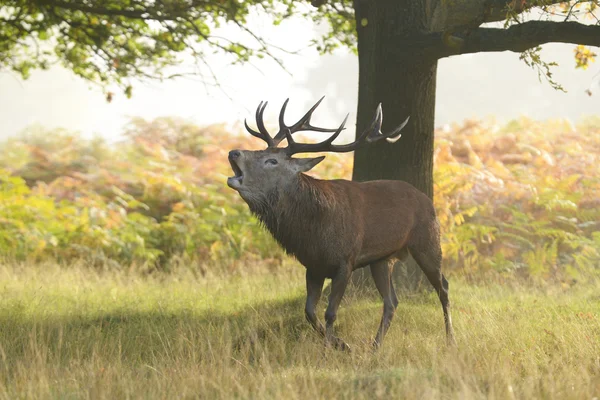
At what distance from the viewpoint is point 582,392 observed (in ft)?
16.1

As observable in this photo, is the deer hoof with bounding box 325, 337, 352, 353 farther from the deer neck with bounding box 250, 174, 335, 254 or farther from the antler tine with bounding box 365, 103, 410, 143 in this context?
the antler tine with bounding box 365, 103, 410, 143

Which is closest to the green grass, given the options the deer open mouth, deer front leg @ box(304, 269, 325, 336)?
deer front leg @ box(304, 269, 325, 336)

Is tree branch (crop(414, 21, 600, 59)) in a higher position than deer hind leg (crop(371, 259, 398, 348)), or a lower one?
higher

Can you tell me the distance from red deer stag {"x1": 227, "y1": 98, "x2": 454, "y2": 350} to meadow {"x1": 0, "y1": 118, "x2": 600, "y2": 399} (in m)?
0.63

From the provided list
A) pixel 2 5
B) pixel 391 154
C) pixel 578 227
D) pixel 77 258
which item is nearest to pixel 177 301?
pixel 391 154

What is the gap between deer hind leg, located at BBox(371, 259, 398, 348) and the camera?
7371 millimetres

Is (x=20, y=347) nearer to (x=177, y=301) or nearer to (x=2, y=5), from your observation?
(x=177, y=301)

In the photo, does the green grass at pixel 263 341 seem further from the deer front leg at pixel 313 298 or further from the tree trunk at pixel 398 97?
the tree trunk at pixel 398 97

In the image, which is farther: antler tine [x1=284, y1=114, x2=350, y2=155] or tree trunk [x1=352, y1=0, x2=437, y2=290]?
tree trunk [x1=352, y1=0, x2=437, y2=290]

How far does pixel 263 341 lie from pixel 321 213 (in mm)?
1402

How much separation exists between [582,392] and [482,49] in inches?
170

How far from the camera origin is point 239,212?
536 inches

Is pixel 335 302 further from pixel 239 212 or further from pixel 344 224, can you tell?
pixel 239 212

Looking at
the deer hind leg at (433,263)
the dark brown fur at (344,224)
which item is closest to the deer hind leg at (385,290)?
the dark brown fur at (344,224)
